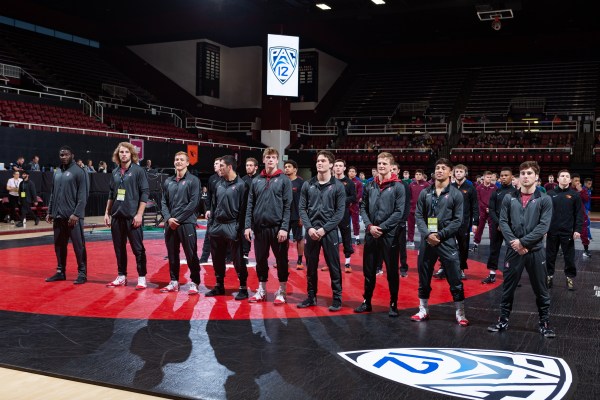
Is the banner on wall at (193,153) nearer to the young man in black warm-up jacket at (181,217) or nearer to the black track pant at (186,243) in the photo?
the young man in black warm-up jacket at (181,217)

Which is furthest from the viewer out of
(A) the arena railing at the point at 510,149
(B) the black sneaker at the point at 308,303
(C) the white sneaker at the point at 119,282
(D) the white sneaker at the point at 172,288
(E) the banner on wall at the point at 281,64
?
(A) the arena railing at the point at 510,149

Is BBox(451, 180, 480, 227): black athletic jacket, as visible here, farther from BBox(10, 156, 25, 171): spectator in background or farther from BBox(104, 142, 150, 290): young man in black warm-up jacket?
BBox(10, 156, 25, 171): spectator in background

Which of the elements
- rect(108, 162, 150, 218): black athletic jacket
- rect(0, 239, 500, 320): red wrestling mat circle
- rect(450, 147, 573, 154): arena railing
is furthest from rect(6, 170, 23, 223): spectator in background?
rect(450, 147, 573, 154): arena railing

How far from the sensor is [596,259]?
10.9 meters

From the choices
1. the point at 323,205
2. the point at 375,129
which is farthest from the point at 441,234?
the point at 375,129

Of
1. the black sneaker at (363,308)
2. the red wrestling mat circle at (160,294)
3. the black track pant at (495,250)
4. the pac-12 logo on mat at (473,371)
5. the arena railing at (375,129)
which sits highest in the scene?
the arena railing at (375,129)

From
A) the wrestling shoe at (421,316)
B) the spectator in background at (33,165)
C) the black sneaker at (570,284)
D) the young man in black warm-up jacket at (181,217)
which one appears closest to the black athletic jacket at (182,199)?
the young man in black warm-up jacket at (181,217)

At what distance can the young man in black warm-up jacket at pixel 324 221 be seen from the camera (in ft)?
20.7

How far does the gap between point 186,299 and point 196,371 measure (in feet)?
8.63

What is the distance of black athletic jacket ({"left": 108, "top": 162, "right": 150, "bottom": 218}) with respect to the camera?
724 centimetres

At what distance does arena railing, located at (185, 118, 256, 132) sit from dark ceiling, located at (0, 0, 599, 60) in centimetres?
454

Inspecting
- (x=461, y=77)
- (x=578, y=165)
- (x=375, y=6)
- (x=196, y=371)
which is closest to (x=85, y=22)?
(x=375, y=6)

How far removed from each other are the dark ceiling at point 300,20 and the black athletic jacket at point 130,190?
17660 millimetres

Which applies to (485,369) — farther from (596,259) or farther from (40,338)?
(596,259)
